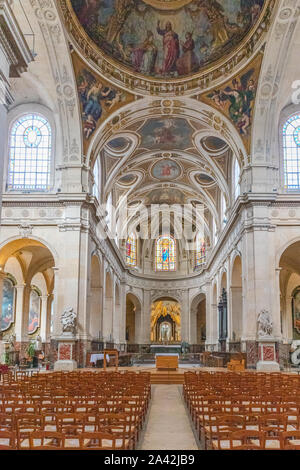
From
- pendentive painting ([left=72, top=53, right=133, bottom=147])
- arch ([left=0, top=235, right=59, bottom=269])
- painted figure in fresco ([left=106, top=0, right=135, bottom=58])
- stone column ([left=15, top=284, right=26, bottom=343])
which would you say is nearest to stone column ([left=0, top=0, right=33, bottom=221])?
painted figure in fresco ([left=106, top=0, right=135, bottom=58])

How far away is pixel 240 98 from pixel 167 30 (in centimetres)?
498

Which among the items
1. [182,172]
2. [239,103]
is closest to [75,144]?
[239,103]

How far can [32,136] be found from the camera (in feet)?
89.5

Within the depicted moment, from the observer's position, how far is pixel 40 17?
21.8m

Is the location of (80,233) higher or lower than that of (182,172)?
lower

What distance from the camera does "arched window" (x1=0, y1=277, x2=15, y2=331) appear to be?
31109 mm

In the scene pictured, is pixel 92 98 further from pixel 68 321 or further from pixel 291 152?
pixel 68 321

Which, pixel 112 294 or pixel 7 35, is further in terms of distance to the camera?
pixel 112 294

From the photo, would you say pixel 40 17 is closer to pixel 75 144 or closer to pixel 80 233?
pixel 75 144

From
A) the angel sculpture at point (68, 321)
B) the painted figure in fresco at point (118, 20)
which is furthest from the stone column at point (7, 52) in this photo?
the angel sculpture at point (68, 321)

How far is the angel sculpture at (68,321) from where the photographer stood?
24.3 meters

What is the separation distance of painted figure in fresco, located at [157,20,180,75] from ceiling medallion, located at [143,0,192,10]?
2.60 feet

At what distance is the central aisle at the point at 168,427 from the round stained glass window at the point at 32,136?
15923mm
